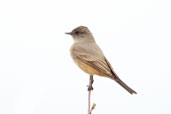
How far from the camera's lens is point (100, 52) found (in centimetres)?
577

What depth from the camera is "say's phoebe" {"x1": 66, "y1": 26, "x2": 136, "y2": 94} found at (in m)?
5.65

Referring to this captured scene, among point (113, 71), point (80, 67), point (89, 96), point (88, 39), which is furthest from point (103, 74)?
point (89, 96)

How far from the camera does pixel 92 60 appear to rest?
578cm

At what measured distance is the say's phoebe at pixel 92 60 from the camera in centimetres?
565

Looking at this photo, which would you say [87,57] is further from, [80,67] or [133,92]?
[133,92]

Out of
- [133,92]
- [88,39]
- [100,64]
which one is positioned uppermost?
[88,39]

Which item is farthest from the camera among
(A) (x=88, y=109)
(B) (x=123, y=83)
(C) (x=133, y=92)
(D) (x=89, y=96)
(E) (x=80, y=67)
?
(E) (x=80, y=67)

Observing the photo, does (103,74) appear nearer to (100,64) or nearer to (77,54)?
(100,64)

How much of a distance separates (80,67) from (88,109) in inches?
107

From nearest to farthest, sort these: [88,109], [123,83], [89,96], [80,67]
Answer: [88,109] < [89,96] < [123,83] < [80,67]

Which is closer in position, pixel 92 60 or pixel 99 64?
pixel 99 64

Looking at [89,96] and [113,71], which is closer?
[89,96]

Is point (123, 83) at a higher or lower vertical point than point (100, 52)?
lower

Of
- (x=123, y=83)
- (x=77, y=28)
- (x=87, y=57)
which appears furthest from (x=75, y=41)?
(x=123, y=83)
